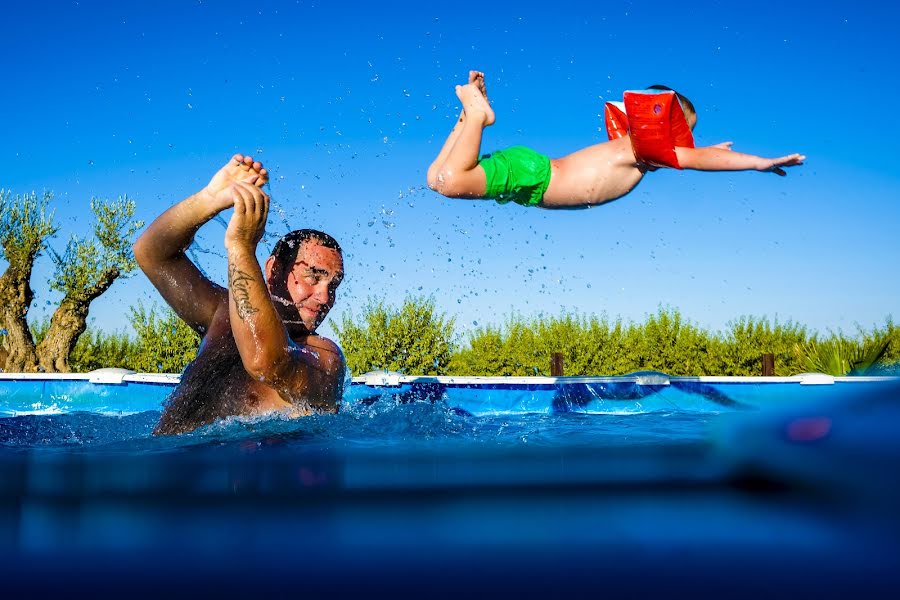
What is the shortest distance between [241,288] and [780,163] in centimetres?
265

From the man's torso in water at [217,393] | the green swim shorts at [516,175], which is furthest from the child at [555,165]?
the man's torso in water at [217,393]

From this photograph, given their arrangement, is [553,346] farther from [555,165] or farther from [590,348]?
[555,165]

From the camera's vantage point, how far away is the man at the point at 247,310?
242 centimetres

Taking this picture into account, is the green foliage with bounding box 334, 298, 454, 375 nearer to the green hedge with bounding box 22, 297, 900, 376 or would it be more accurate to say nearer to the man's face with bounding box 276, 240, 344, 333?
the green hedge with bounding box 22, 297, 900, 376

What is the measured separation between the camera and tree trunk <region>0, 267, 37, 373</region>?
1312 centimetres

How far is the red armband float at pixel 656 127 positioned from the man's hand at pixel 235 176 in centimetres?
218

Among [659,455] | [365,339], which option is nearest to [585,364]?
[365,339]

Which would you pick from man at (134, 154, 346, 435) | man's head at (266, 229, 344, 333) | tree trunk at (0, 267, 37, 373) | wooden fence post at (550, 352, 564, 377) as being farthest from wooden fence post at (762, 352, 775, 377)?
tree trunk at (0, 267, 37, 373)

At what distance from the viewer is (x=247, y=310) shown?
94.0 inches

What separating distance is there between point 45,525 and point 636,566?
1.06 m

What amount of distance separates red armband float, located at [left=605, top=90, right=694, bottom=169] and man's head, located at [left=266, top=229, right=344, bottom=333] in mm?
1815

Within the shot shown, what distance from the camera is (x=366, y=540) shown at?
4.10 ft

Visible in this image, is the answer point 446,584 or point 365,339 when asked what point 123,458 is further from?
point 365,339

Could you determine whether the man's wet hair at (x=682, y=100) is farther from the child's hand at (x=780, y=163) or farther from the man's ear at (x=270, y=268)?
the man's ear at (x=270, y=268)
